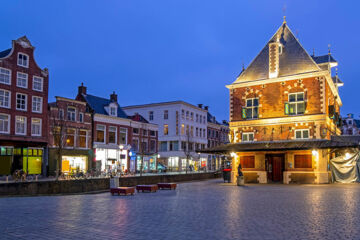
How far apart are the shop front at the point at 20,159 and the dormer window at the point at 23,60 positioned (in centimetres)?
860

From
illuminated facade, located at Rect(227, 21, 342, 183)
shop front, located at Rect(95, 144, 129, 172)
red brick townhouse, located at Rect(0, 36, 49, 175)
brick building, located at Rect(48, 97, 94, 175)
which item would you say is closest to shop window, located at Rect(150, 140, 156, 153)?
shop front, located at Rect(95, 144, 129, 172)

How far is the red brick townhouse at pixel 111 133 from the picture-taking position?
47.3 metres

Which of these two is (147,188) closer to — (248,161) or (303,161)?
(248,161)

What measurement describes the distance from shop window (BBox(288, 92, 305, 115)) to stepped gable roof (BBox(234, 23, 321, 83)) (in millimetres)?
2101

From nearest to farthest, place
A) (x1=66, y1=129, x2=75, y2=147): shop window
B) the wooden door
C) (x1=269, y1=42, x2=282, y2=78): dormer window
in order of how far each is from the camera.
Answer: the wooden door
(x1=269, y1=42, x2=282, y2=78): dormer window
(x1=66, y1=129, x2=75, y2=147): shop window

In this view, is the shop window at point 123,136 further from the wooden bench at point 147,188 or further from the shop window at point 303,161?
the wooden bench at point 147,188

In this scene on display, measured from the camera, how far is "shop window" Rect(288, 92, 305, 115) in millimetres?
32375

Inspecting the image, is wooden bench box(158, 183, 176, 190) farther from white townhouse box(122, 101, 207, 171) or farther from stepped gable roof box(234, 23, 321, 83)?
white townhouse box(122, 101, 207, 171)

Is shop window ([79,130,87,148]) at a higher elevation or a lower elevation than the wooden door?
higher

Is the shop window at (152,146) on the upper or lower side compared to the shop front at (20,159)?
upper

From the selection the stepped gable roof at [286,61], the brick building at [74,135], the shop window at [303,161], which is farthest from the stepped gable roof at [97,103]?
the shop window at [303,161]

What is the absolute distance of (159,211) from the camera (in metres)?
13.3

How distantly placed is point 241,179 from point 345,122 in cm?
7328

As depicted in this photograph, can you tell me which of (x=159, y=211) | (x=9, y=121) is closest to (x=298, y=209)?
(x=159, y=211)
